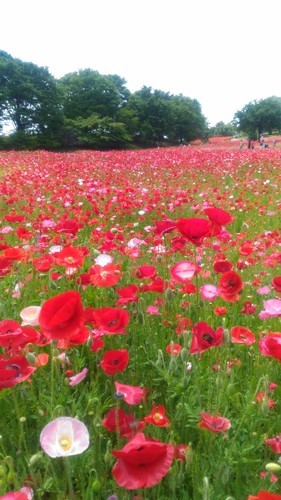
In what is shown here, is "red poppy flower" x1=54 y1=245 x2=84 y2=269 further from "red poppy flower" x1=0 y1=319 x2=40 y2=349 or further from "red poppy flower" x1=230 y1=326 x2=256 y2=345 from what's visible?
"red poppy flower" x1=230 y1=326 x2=256 y2=345

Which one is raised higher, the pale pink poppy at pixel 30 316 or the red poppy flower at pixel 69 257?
the red poppy flower at pixel 69 257

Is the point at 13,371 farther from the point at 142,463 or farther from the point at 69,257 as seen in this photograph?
the point at 69,257

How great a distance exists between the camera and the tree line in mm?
39594

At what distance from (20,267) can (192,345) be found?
1.57m

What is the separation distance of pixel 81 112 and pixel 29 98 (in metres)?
5.87

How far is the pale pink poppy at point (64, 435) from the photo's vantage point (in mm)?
1042

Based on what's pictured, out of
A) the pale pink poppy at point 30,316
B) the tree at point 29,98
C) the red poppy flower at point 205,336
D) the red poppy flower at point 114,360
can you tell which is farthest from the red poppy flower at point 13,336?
the tree at point 29,98

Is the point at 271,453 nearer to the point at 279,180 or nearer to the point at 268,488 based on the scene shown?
the point at 268,488

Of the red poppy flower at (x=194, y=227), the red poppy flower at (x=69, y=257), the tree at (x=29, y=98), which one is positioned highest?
the tree at (x=29, y=98)

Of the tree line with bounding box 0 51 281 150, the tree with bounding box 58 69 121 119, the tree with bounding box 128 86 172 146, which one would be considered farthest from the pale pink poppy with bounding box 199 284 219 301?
the tree with bounding box 128 86 172 146

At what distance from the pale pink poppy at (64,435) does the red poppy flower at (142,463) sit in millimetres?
145

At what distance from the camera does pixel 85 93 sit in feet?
147

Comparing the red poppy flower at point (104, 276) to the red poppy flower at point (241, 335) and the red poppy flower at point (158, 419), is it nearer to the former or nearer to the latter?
the red poppy flower at point (241, 335)

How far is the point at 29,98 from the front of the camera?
40188mm
